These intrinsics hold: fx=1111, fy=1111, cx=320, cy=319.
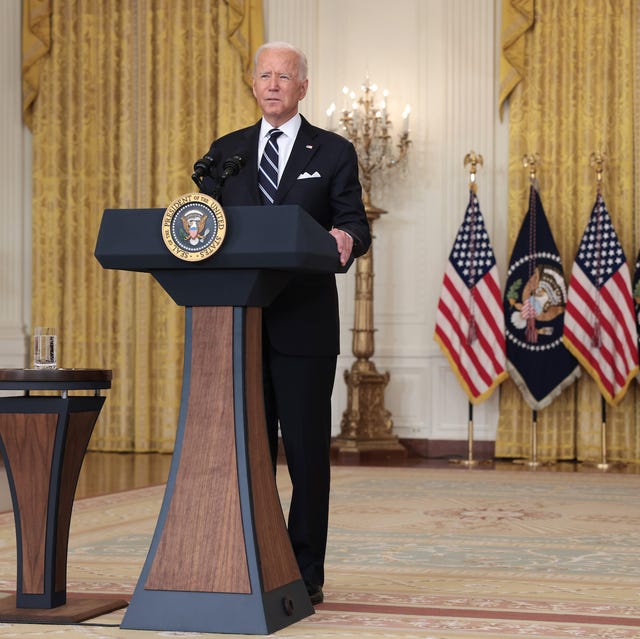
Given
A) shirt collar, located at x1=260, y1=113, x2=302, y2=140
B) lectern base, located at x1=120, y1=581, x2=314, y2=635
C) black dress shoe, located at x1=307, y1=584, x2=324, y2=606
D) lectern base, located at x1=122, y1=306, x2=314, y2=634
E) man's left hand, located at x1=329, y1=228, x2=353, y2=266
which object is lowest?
black dress shoe, located at x1=307, y1=584, x2=324, y2=606

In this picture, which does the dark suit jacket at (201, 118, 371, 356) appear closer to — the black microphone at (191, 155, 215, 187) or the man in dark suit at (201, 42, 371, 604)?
the man in dark suit at (201, 42, 371, 604)

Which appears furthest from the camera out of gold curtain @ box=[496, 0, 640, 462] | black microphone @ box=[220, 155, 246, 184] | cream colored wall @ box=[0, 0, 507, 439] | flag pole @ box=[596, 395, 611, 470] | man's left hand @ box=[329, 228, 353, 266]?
cream colored wall @ box=[0, 0, 507, 439]

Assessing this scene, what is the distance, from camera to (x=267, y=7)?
32.0 feet

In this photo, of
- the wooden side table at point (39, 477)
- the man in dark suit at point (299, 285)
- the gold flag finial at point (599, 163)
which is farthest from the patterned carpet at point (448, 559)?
the gold flag finial at point (599, 163)

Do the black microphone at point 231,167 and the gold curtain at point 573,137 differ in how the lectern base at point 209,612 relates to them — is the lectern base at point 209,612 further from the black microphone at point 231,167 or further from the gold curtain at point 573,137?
the gold curtain at point 573,137

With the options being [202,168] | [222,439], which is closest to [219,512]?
[222,439]

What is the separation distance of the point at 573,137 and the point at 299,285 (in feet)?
20.7

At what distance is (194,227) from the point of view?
2.81 meters

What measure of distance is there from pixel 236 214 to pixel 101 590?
1.44m

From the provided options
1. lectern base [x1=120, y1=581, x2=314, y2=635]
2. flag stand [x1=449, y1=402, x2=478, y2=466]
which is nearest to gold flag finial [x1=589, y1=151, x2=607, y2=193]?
flag stand [x1=449, y1=402, x2=478, y2=466]

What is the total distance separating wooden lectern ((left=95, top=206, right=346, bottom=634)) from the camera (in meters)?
2.79

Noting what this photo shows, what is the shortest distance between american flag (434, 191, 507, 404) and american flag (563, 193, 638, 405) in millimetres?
572

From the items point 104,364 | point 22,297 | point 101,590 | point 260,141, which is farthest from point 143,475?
point 260,141

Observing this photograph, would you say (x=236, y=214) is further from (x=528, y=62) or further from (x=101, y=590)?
(x=528, y=62)
